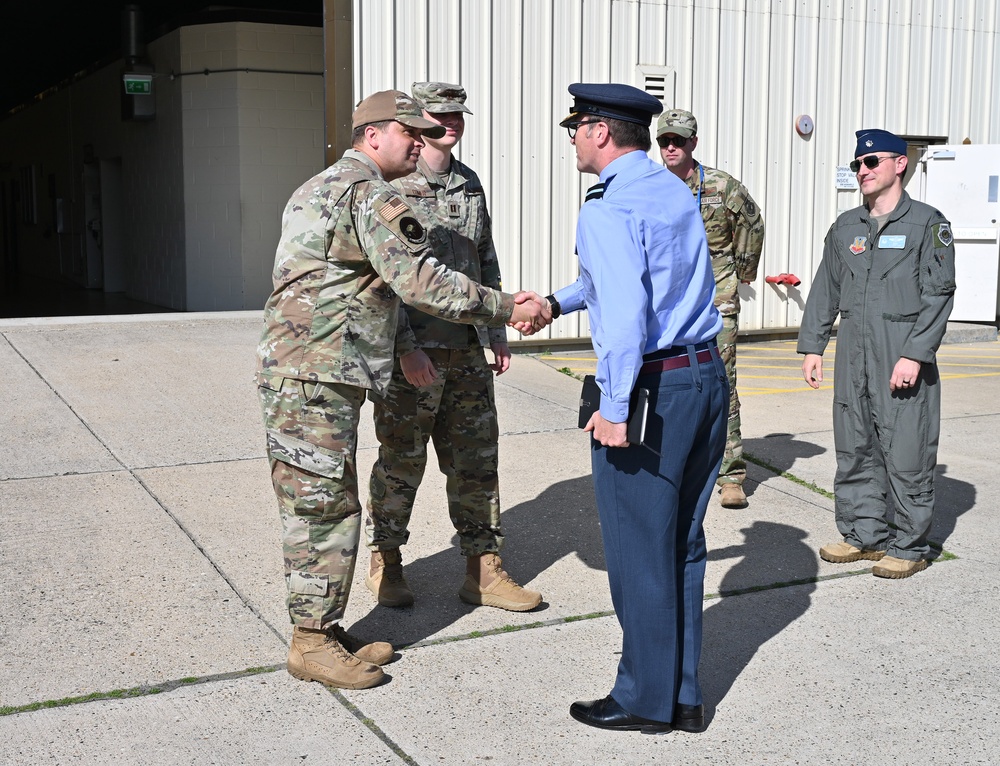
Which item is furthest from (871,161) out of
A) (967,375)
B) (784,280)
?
(784,280)

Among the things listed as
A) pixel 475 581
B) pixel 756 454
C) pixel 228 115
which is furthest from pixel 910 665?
pixel 228 115

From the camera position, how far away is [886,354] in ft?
16.0

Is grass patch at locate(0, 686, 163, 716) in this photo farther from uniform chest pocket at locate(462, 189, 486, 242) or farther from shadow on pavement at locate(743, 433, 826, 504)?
shadow on pavement at locate(743, 433, 826, 504)

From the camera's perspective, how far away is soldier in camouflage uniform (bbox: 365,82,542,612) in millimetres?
4359

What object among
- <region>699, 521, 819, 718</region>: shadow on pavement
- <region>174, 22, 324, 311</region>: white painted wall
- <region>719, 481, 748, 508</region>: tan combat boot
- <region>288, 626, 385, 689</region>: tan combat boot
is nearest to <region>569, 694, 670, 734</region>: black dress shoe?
<region>699, 521, 819, 718</region>: shadow on pavement

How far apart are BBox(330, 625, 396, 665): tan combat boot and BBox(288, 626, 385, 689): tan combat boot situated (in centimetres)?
9

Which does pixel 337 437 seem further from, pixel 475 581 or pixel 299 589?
pixel 475 581

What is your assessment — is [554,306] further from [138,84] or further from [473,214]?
[138,84]

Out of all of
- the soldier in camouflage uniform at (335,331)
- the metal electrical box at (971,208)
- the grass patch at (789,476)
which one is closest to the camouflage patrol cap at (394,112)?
the soldier in camouflage uniform at (335,331)

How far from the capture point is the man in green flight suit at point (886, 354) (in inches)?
189

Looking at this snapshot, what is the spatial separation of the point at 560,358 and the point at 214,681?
701 cm

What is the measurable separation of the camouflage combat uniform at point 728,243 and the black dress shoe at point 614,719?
2574 millimetres

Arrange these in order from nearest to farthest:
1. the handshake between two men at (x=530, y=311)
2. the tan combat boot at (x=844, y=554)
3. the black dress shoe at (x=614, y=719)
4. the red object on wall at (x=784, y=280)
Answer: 1. the black dress shoe at (x=614, y=719)
2. the handshake between two men at (x=530, y=311)
3. the tan combat boot at (x=844, y=554)
4. the red object on wall at (x=784, y=280)

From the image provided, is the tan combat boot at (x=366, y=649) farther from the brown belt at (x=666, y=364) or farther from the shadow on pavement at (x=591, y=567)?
the brown belt at (x=666, y=364)
